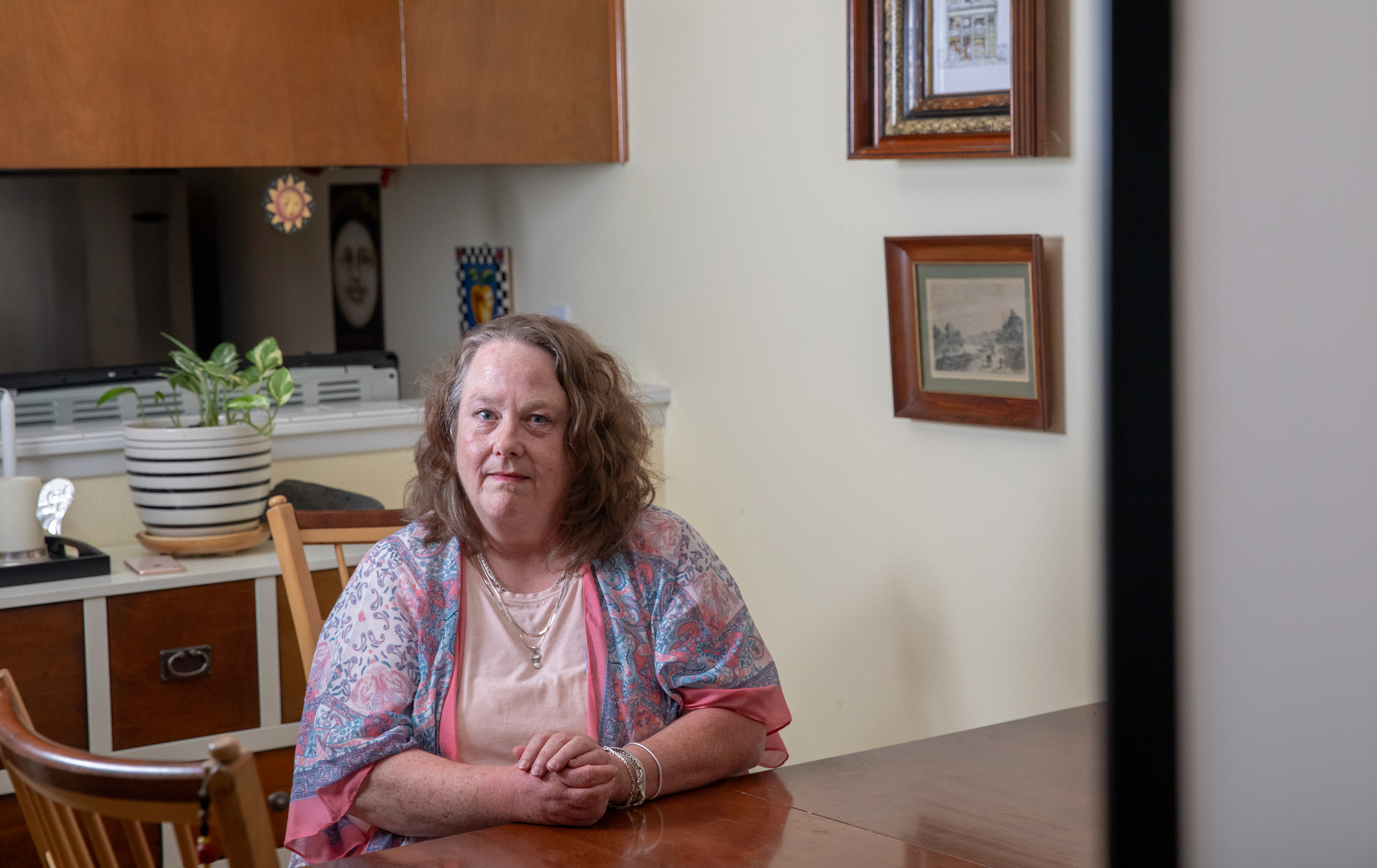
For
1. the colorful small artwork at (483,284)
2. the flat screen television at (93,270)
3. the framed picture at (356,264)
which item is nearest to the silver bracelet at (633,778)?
the flat screen television at (93,270)

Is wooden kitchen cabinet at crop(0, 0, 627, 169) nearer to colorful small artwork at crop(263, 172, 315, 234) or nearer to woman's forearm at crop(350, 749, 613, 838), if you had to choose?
colorful small artwork at crop(263, 172, 315, 234)

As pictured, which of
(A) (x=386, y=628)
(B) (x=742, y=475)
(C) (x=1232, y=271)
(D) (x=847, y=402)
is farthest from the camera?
(B) (x=742, y=475)

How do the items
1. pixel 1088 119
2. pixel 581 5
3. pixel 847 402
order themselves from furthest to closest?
pixel 581 5 < pixel 847 402 < pixel 1088 119

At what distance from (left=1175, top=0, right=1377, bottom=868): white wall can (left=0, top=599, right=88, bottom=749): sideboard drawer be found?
215 cm

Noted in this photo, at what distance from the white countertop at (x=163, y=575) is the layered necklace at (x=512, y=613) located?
39 centimetres

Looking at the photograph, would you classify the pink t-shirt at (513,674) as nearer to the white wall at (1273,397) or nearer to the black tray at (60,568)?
the black tray at (60,568)

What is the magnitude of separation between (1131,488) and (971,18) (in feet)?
6.08

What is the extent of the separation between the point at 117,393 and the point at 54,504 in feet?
0.75

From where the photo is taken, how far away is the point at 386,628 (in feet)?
4.96

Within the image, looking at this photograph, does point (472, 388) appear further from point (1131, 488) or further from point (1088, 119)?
point (1131, 488)

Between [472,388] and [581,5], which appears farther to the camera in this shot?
[581,5]

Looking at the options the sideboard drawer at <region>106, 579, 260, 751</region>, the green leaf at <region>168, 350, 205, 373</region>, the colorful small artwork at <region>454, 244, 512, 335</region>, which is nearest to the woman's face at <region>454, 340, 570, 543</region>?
the sideboard drawer at <region>106, 579, 260, 751</region>

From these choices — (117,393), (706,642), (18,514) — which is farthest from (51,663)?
(706,642)

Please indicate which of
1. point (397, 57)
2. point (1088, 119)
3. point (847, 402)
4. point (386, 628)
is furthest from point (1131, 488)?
point (397, 57)
